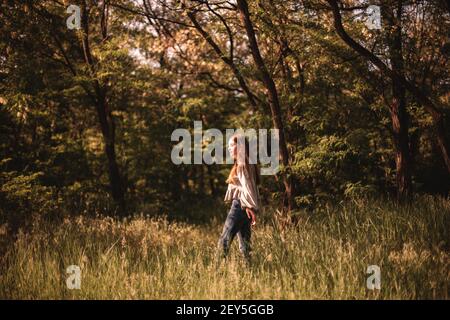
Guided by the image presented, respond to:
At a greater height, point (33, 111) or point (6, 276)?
point (33, 111)

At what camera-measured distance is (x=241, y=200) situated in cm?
546

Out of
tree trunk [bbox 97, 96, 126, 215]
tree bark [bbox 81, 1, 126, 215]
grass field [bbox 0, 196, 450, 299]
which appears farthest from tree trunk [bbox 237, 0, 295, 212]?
tree trunk [bbox 97, 96, 126, 215]

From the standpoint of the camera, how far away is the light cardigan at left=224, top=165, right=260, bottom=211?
17.8ft

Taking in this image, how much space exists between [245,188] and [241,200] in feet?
0.55

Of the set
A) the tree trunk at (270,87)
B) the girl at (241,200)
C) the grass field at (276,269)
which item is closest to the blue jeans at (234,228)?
the girl at (241,200)

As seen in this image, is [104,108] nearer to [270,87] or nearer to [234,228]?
[270,87]

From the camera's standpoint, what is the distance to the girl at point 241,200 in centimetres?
544

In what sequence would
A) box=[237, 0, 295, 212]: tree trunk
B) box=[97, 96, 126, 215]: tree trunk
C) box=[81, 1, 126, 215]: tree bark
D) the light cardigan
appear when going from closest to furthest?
the light cardigan → box=[237, 0, 295, 212]: tree trunk → box=[81, 1, 126, 215]: tree bark → box=[97, 96, 126, 215]: tree trunk

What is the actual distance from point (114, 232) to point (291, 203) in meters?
3.35

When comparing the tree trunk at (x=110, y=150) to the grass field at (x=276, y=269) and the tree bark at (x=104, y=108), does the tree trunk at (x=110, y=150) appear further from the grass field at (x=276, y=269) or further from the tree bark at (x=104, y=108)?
the grass field at (x=276, y=269)

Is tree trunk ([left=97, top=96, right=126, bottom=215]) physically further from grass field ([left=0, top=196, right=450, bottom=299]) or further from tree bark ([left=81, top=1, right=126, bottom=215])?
grass field ([left=0, top=196, right=450, bottom=299])
